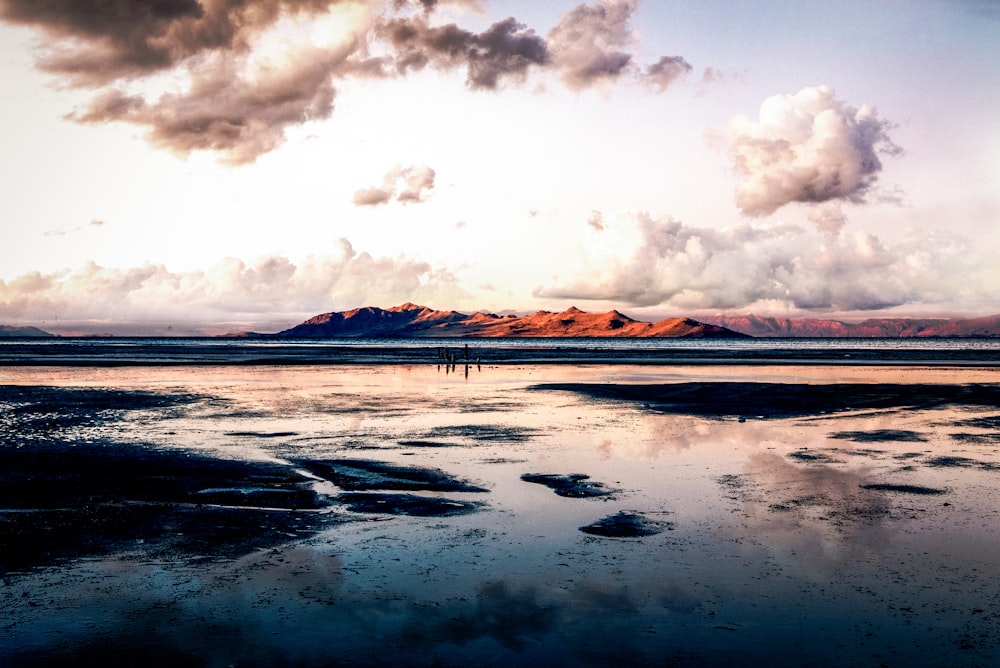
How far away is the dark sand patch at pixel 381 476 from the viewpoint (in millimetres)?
13695

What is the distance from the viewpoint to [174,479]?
566 inches

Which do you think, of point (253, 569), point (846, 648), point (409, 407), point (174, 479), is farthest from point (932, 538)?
point (409, 407)

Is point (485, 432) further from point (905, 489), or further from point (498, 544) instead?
point (498, 544)

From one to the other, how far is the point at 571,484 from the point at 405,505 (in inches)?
131

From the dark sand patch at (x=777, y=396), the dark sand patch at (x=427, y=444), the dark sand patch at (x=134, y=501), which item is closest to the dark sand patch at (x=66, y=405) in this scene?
the dark sand patch at (x=134, y=501)

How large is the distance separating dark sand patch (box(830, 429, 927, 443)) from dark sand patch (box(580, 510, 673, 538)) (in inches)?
442

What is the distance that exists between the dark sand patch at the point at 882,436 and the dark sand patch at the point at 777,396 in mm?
4270

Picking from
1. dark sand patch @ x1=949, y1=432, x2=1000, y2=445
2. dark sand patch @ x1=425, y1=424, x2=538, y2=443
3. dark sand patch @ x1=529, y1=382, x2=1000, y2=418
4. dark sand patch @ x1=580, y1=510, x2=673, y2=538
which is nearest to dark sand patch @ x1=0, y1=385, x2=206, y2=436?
dark sand patch @ x1=425, y1=424, x2=538, y2=443

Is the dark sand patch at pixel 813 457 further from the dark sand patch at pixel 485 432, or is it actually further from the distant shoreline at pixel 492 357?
the distant shoreline at pixel 492 357

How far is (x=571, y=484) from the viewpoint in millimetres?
13938

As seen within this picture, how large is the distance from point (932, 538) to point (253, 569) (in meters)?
9.06

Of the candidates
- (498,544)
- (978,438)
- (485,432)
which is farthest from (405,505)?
(978,438)

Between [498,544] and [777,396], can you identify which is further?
[777,396]

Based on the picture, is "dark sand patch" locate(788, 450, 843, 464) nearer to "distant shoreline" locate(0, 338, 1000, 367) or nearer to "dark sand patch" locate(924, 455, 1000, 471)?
"dark sand patch" locate(924, 455, 1000, 471)
